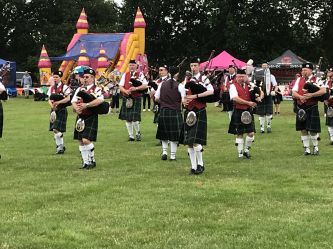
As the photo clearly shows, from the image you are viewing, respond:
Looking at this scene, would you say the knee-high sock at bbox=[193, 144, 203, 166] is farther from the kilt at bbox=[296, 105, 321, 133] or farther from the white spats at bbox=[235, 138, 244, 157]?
the kilt at bbox=[296, 105, 321, 133]

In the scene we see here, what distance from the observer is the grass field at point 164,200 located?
4668 mm

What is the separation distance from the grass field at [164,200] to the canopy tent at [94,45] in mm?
19269

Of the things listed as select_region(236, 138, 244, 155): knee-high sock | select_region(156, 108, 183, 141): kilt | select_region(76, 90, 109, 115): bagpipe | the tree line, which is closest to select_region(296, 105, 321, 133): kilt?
select_region(236, 138, 244, 155): knee-high sock

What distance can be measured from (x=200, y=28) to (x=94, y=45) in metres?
13.7

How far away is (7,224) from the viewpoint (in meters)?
5.14

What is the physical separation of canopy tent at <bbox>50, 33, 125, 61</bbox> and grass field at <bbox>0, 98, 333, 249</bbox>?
1927 centimetres

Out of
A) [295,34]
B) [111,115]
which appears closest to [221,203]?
[111,115]

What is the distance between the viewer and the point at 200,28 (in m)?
42.1

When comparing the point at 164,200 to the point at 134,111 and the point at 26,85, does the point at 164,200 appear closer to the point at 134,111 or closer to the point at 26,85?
the point at 134,111

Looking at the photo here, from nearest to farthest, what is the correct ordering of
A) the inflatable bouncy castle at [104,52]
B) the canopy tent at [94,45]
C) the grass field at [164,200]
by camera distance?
the grass field at [164,200]
the inflatable bouncy castle at [104,52]
the canopy tent at [94,45]

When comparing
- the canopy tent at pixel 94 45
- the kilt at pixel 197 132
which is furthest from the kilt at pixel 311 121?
the canopy tent at pixel 94 45

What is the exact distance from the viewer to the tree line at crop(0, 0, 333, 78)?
39.6 m

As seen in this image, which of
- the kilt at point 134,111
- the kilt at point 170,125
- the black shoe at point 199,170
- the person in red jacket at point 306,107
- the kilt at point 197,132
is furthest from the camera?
the kilt at point 134,111

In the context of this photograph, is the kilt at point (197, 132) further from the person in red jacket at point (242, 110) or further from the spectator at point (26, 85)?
the spectator at point (26, 85)
